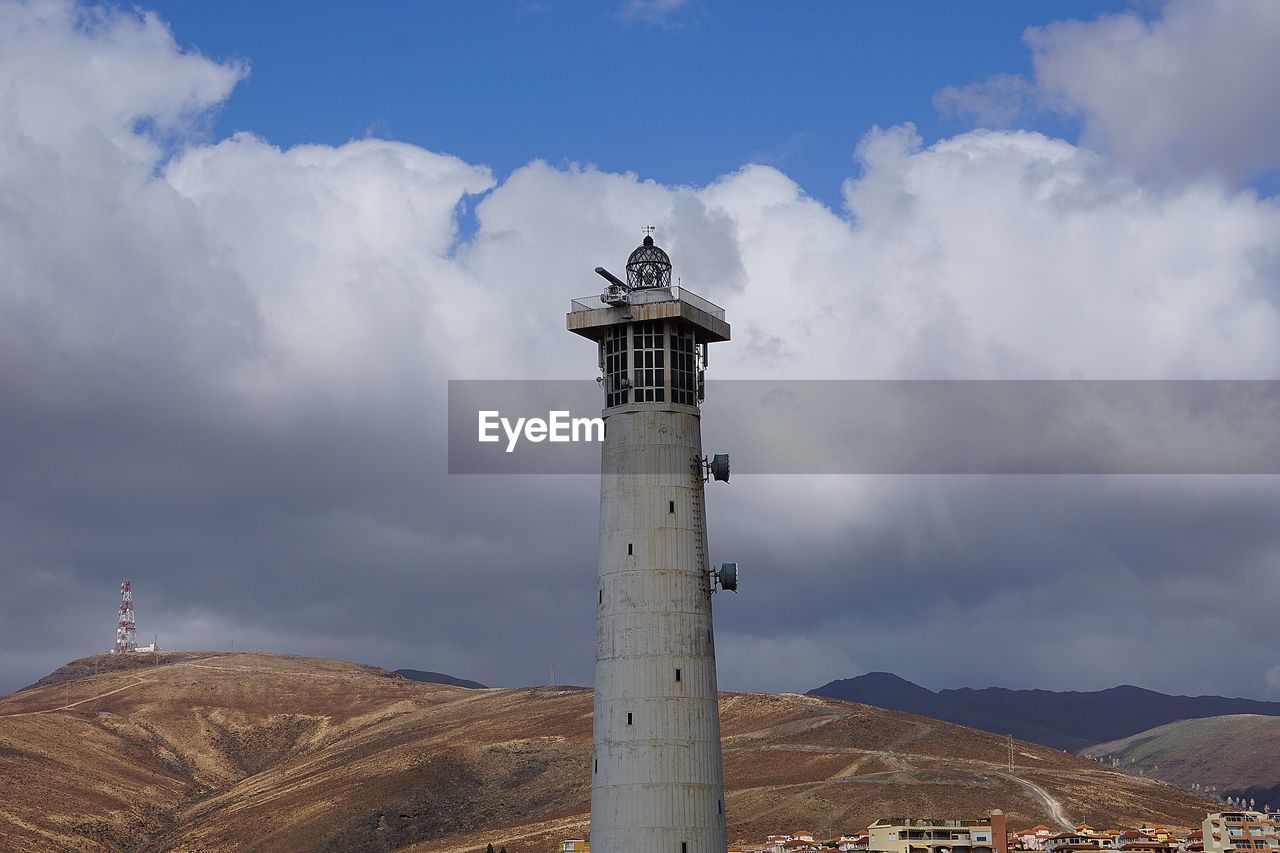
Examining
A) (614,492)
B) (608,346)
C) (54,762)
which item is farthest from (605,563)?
(54,762)

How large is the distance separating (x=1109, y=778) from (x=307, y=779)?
88745 mm

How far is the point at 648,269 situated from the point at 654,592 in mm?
11097

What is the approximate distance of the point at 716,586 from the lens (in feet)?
176

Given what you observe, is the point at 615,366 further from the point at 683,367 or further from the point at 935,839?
the point at 935,839

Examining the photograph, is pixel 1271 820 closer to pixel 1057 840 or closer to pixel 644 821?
pixel 1057 840

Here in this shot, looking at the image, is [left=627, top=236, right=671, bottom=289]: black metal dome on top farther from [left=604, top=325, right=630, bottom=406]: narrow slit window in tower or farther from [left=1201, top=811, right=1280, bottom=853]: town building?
[left=1201, top=811, right=1280, bottom=853]: town building

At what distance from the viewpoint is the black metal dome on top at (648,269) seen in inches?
2188

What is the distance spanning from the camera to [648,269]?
183 ft

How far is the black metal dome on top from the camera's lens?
5556 centimetres

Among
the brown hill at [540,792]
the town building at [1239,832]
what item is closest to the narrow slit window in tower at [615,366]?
the town building at [1239,832]

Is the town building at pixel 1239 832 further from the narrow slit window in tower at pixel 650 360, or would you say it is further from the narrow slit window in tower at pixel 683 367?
the narrow slit window in tower at pixel 650 360

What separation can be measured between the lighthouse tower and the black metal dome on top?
1.01 ft

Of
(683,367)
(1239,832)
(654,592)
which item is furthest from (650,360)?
(1239,832)

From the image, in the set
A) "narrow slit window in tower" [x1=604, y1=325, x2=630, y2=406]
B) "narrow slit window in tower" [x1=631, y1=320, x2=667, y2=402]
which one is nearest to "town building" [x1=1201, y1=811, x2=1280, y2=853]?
"narrow slit window in tower" [x1=631, y1=320, x2=667, y2=402]
